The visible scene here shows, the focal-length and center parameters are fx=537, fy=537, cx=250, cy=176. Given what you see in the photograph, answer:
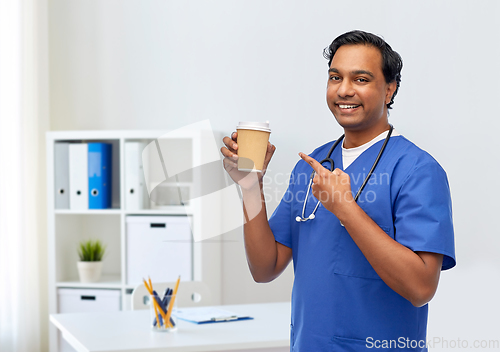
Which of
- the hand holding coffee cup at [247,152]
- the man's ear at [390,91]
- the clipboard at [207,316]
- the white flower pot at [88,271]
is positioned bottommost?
the white flower pot at [88,271]

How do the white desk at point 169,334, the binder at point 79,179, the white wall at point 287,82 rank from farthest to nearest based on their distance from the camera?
1. the binder at point 79,179
2. the white wall at point 287,82
3. the white desk at point 169,334

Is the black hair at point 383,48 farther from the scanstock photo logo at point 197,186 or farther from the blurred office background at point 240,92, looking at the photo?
the blurred office background at point 240,92

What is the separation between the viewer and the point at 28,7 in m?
3.09

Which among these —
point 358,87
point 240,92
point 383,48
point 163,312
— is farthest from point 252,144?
point 240,92

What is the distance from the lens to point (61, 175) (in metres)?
3.06

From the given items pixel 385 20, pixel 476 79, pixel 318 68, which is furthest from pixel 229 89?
pixel 476 79

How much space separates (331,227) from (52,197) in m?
2.21

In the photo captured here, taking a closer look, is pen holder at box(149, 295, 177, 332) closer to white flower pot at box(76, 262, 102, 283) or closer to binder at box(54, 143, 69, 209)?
white flower pot at box(76, 262, 102, 283)

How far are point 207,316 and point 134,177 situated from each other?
1088 mm

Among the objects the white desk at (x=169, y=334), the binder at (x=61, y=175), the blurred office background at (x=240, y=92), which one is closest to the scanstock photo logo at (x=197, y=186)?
the blurred office background at (x=240, y=92)

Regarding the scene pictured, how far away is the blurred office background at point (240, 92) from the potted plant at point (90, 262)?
0.29 meters

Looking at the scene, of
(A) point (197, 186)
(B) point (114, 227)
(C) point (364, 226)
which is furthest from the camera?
(B) point (114, 227)

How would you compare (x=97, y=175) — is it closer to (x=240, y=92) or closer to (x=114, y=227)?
(x=114, y=227)

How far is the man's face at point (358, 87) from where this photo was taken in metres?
1.18
